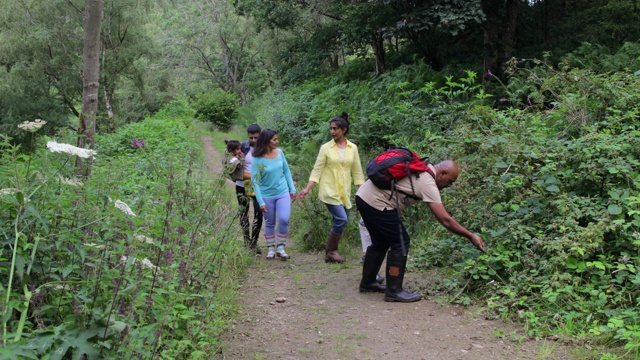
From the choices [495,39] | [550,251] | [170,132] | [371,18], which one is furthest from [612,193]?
[170,132]

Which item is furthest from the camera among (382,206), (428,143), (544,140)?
(428,143)

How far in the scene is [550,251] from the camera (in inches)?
198

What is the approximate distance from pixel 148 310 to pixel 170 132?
1720 centimetres

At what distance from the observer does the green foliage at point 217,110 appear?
32.9 meters

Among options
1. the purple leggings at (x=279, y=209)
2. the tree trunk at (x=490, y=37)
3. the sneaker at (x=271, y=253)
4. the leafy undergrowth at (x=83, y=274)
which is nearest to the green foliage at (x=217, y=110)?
the tree trunk at (x=490, y=37)

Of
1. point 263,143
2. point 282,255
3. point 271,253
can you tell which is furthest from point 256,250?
point 263,143

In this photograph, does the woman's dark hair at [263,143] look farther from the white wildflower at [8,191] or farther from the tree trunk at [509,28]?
the tree trunk at [509,28]

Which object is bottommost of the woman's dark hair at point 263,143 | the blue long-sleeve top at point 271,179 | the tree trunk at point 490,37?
the blue long-sleeve top at point 271,179

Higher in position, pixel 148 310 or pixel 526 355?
pixel 148 310

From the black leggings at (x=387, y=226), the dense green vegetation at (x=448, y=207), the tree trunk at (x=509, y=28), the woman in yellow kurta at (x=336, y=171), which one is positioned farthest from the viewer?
the tree trunk at (x=509, y=28)

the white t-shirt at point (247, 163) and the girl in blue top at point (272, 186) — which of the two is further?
the white t-shirt at point (247, 163)

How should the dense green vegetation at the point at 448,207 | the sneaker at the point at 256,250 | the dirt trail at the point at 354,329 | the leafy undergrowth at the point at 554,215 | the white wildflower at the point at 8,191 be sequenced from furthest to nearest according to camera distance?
1. the sneaker at the point at 256,250
2. the leafy undergrowth at the point at 554,215
3. the dirt trail at the point at 354,329
4. the dense green vegetation at the point at 448,207
5. the white wildflower at the point at 8,191

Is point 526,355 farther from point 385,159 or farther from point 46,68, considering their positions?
point 46,68

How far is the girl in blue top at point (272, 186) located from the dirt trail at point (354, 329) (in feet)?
3.61
